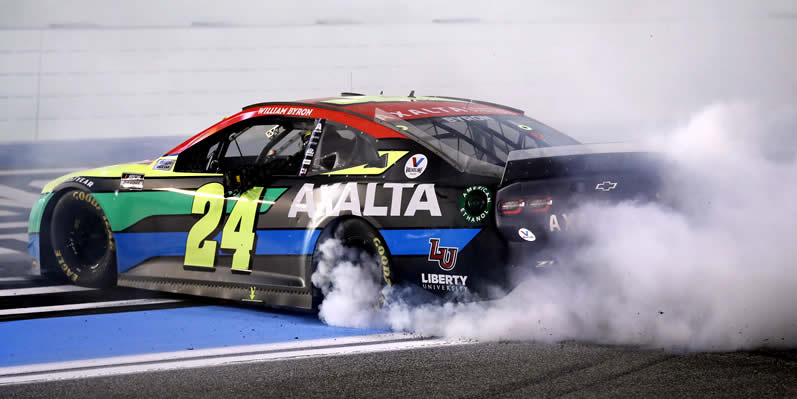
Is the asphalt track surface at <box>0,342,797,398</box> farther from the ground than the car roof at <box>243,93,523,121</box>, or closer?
closer

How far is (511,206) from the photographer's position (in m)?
4.66

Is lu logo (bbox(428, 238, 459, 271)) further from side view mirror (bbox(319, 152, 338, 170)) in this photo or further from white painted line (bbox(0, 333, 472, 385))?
side view mirror (bbox(319, 152, 338, 170))

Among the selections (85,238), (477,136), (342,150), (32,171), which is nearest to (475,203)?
(477,136)

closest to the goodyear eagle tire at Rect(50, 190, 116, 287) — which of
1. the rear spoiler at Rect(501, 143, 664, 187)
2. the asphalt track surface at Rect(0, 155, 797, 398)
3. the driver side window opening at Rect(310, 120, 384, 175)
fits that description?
the asphalt track surface at Rect(0, 155, 797, 398)

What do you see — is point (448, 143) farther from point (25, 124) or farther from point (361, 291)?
point (25, 124)

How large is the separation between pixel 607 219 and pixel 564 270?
12.0 inches

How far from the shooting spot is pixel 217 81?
1344 cm

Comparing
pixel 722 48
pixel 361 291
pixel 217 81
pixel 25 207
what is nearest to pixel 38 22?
pixel 217 81

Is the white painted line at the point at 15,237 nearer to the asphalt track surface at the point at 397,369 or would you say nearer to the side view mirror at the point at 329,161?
the asphalt track surface at the point at 397,369

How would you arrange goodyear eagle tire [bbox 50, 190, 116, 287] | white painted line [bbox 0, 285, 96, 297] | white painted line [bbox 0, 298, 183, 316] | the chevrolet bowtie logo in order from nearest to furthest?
the chevrolet bowtie logo → white painted line [bbox 0, 298, 183, 316] → goodyear eagle tire [bbox 50, 190, 116, 287] → white painted line [bbox 0, 285, 96, 297]

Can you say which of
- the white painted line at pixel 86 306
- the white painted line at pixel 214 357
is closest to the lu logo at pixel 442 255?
the white painted line at pixel 214 357

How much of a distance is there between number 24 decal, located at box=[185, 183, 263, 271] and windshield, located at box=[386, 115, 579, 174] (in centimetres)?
100

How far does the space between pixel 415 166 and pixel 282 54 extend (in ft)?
29.6

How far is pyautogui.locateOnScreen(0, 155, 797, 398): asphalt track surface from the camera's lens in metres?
3.86
